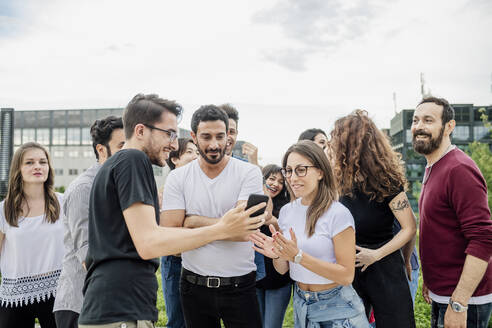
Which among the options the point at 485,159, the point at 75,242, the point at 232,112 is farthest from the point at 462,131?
the point at 75,242

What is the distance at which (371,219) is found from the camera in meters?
3.24

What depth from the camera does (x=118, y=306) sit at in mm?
2189

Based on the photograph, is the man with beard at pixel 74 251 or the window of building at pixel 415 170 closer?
the man with beard at pixel 74 251

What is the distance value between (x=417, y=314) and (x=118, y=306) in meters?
6.16

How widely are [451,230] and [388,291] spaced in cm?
73

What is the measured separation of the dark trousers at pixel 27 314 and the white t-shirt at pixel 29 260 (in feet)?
0.21

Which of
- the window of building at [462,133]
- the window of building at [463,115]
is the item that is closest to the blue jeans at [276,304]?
the window of building at [462,133]

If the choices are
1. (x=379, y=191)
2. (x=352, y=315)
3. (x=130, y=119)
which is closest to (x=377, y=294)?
(x=352, y=315)

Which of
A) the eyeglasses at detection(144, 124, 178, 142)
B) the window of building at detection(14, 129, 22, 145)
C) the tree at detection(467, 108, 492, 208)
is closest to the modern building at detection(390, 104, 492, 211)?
the tree at detection(467, 108, 492, 208)

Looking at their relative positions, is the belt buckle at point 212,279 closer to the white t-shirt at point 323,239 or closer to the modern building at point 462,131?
the white t-shirt at point 323,239

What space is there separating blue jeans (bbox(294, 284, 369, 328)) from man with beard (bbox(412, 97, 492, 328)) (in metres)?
0.81

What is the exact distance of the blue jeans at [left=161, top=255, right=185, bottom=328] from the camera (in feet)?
14.2

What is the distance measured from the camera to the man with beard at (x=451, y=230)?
2.84 metres

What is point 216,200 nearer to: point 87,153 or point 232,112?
point 232,112
